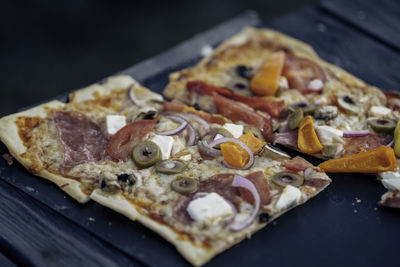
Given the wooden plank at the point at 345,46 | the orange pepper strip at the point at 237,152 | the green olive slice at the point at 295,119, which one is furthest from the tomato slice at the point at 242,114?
the wooden plank at the point at 345,46

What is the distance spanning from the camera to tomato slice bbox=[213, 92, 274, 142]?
18.5 feet

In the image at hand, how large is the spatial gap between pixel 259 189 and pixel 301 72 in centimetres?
235

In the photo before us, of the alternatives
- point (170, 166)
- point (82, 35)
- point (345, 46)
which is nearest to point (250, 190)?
point (170, 166)

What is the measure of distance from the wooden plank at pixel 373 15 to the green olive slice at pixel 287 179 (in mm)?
3818

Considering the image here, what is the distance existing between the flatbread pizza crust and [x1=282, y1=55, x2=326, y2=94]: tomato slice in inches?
111

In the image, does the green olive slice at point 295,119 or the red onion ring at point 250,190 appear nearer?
the red onion ring at point 250,190

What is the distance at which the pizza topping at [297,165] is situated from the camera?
500 centimetres

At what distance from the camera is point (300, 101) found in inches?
239

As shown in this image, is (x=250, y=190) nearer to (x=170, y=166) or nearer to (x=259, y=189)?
(x=259, y=189)

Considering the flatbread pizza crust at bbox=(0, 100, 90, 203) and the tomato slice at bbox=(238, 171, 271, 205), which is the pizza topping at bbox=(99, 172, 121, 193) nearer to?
the flatbread pizza crust at bbox=(0, 100, 90, 203)

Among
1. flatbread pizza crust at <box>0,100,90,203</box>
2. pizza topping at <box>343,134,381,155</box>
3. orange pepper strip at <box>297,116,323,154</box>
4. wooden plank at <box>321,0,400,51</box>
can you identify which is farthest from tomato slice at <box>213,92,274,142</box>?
wooden plank at <box>321,0,400,51</box>

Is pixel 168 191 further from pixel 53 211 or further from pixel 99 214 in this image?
pixel 53 211

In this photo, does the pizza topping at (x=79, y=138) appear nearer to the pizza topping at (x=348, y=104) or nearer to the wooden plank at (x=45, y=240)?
the wooden plank at (x=45, y=240)

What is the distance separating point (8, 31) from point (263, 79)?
7310mm
